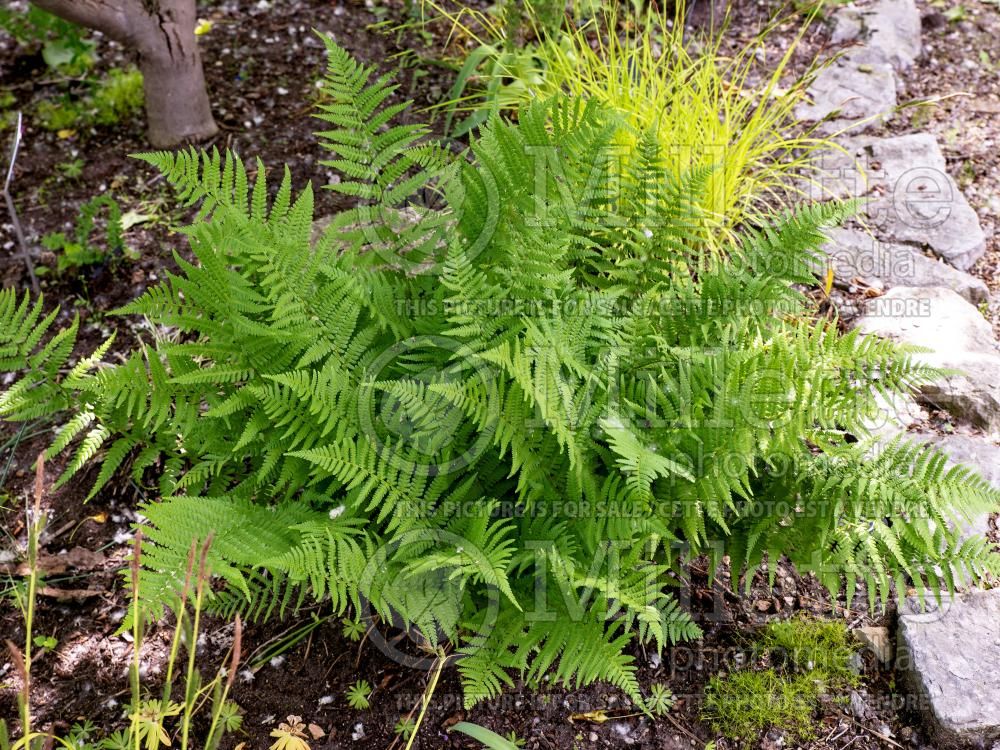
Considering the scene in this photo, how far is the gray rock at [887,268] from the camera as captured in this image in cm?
270

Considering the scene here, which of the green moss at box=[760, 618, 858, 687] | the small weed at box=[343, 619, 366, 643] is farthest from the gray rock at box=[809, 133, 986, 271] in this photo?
the small weed at box=[343, 619, 366, 643]

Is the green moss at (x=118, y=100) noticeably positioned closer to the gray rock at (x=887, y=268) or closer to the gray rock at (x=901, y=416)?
the gray rock at (x=887, y=268)

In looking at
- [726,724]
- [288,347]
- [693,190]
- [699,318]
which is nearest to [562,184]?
[693,190]

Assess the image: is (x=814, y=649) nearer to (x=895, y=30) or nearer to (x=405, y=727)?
(x=405, y=727)

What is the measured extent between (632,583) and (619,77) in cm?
226

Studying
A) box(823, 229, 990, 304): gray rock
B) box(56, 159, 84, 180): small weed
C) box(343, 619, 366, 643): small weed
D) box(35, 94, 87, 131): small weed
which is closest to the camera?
box(343, 619, 366, 643): small weed

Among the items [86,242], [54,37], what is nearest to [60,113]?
[54,37]

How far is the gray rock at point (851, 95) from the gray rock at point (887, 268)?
585 mm

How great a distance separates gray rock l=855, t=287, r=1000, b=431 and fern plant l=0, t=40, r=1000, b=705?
678 mm

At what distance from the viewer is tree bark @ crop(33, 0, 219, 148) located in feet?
8.90

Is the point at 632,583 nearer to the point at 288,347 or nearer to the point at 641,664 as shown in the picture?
the point at 641,664

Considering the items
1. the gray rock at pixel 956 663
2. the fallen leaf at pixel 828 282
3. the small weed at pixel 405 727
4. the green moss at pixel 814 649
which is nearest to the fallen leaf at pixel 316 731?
the small weed at pixel 405 727

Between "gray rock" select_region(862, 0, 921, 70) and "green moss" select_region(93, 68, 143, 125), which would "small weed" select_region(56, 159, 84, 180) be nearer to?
"green moss" select_region(93, 68, 143, 125)

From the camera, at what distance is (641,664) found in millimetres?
1912
